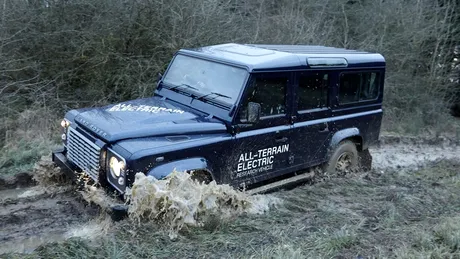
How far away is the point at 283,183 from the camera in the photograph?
19.2ft

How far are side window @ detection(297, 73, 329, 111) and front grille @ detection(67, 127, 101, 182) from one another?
253cm

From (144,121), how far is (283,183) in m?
2.01

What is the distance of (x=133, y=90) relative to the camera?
9.75 m

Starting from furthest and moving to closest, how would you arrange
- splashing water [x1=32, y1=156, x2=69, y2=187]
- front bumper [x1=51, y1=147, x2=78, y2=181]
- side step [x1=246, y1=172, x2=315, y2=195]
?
side step [x1=246, y1=172, x2=315, y2=195], splashing water [x1=32, y1=156, x2=69, y2=187], front bumper [x1=51, y1=147, x2=78, y2=181]

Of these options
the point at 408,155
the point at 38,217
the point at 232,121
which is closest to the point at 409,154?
the point at 408,155

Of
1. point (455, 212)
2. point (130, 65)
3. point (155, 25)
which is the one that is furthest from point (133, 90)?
point (455, 212)

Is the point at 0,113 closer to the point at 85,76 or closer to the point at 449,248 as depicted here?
the point at 85,76

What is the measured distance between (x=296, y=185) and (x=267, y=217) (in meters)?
1.75

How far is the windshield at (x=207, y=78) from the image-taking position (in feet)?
17.1

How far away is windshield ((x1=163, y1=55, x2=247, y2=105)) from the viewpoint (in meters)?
5.20

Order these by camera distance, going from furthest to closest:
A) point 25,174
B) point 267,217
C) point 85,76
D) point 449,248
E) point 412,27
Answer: point 412,27, point 85,76, point 25,174, point 267,217, point 449,248

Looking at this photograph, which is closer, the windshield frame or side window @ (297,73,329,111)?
the windshield frame

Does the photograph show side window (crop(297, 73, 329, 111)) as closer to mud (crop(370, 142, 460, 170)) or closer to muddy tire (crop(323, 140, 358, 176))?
muddy tire (crop(323, 140, 358, 176))

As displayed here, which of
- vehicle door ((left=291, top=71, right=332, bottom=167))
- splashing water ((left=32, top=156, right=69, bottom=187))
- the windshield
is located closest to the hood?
the windshield
